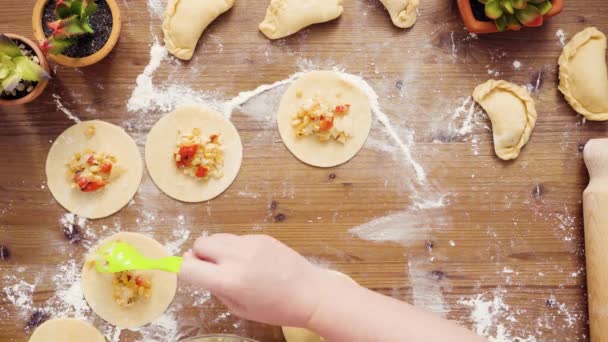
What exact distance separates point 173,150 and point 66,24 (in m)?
0.42

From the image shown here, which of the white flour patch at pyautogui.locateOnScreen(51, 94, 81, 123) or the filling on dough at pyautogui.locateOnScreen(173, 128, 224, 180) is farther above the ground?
the white flour patch at pyautogui.locateOnScreen(51, 94, 81, 123)

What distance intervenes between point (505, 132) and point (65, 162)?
1.21m

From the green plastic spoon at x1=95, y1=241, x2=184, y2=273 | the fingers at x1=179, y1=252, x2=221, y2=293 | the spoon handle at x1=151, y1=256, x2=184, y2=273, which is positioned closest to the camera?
the fingers at x1=179, y1=252, x2=221, y2=293

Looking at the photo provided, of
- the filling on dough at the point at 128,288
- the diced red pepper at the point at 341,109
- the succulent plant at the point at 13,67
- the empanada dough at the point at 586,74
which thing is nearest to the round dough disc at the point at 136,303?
the filling on dough at the point at 128,288

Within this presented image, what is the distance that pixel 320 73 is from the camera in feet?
5.43

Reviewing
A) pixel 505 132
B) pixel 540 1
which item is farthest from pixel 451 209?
pixel 540 1

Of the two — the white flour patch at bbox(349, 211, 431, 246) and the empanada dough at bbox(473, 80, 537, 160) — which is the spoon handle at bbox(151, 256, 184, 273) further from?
the empanada dough at bbox(473, 80, 537, 160)

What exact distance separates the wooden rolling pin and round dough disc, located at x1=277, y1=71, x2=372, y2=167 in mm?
624

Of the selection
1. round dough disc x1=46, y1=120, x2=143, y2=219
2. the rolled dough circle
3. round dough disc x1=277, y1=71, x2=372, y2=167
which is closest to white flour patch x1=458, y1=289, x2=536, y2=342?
the rolled dough circle

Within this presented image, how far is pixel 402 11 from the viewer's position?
1646mm

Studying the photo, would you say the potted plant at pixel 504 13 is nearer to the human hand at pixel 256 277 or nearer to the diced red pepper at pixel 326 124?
the diced red pepper at pixel 326 124

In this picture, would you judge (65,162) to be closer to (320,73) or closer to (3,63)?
(3,63)

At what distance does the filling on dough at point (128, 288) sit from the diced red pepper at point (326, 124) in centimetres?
63

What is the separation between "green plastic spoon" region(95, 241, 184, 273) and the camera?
1.49 metres
